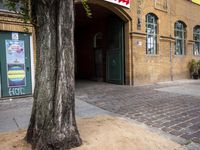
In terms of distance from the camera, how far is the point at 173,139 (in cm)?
370

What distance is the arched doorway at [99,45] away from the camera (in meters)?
11.2

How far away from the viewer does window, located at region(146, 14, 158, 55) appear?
38.5ft

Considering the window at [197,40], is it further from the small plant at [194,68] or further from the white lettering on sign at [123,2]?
the white lettering on sign at [123,2]

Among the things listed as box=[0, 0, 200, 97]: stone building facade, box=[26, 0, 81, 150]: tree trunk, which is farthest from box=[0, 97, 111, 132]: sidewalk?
box=[26, 0, 81, 150]: tree trunk

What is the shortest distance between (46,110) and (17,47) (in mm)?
4982

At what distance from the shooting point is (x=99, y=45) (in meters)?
13.3

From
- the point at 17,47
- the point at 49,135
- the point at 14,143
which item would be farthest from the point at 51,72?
the point at 17,47

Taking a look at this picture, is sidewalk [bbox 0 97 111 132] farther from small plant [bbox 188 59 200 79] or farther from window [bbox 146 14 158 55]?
small plant [bbox 188 59 200 79]

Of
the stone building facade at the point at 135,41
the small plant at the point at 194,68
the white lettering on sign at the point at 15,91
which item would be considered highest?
the stone building facade at the point at 135,41

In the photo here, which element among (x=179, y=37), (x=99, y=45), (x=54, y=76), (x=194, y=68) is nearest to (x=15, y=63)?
(x=54, y=76)

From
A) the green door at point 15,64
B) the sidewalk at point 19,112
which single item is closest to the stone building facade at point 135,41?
the green door at point 15,64

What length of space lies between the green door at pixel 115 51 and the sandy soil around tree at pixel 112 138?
700cm

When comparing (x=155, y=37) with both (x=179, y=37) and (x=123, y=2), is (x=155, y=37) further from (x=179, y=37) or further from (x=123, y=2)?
(x=123, y=2)

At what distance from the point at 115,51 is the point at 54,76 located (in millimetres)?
8612
